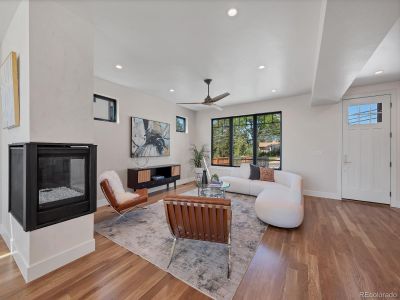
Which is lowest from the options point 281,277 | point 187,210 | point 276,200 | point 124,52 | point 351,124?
point 281,277

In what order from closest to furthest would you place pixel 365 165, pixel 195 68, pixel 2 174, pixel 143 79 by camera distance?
pixel 2 174
pixel 195 68
pixel 143 79
pixel 365 165

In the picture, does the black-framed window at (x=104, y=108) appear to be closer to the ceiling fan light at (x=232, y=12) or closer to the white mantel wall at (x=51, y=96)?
the white mantel wall at (x=51, y=96)

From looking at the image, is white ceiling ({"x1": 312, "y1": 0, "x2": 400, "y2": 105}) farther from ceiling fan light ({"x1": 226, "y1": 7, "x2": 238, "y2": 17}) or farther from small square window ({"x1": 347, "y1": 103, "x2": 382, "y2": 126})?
small square window ({"x1": 347, "y1": 103, "x2": 382, "y2": 126})

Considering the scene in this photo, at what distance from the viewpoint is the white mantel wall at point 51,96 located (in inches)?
70.3

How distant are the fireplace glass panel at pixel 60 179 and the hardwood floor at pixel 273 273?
0.79 m

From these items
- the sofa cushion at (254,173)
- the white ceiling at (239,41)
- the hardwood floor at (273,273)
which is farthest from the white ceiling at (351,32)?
the sofa cushion at (254,173)

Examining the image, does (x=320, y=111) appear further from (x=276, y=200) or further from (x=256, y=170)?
(x=276, y=200)

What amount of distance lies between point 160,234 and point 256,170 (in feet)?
11.8

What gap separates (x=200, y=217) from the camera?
189cm

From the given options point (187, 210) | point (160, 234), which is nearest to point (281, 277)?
point (187, 210)

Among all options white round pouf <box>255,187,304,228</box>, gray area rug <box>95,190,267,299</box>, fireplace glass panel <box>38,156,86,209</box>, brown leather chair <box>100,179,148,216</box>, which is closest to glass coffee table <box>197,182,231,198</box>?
gray area rug <box>95,190,267,299</box>

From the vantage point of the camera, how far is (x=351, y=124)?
455 centimetres

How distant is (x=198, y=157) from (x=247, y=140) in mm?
2003

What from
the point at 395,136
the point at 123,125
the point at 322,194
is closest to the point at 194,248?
the point at 123,125
